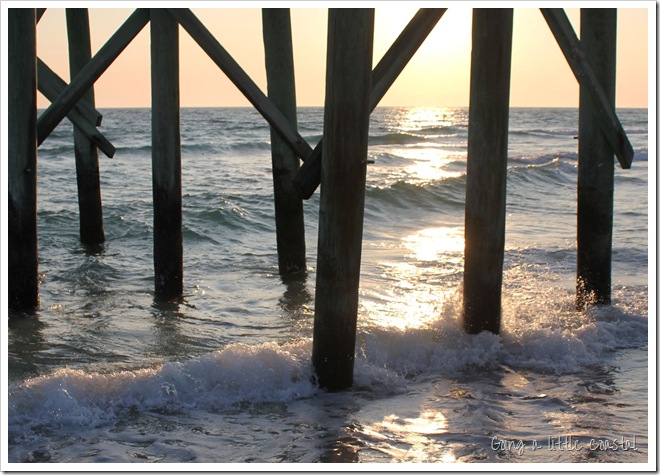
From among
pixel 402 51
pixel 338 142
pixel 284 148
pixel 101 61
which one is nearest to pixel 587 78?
pixel 402 51

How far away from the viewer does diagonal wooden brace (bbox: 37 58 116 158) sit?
23.3 ft

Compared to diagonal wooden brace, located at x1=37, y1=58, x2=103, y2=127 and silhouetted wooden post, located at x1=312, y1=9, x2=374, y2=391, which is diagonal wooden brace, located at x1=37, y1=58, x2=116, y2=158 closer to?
diagonal wooden brace, located at x1=37, y1=58, x2=103, y2=127

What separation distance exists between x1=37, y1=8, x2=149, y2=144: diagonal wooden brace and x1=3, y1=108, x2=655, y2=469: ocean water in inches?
64.2

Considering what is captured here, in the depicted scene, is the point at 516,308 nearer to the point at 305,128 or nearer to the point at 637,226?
the point at 637,226

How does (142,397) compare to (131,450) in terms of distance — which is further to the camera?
(142,397)

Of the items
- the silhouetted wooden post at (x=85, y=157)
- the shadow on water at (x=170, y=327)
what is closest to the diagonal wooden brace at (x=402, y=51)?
the shadow on water at (x=170, y=327)

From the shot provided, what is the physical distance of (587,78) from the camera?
213 inches

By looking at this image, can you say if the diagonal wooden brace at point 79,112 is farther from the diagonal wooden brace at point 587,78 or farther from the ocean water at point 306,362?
the diagonal wooden brace at point 587,78

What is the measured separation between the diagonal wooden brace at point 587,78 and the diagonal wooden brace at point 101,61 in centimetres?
286

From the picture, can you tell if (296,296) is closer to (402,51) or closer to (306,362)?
(306,362)

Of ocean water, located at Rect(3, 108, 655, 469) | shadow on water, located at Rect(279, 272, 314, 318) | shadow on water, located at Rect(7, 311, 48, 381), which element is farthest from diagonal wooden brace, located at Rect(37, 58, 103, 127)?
shadow on water, located at Rect(279, 272, 314, 318)

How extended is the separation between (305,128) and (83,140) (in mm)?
31047

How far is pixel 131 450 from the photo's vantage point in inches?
158

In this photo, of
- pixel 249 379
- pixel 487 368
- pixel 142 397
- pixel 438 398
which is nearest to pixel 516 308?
pixel 487 368
